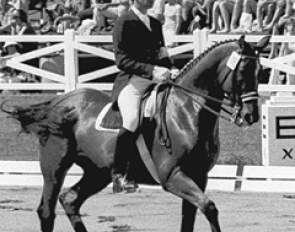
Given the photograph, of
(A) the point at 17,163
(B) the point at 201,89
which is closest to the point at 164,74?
(B) the point at 201,89

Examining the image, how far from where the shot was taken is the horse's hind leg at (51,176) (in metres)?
9.93

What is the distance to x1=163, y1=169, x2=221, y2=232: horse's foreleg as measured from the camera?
8.59 metres

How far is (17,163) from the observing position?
14984 mm

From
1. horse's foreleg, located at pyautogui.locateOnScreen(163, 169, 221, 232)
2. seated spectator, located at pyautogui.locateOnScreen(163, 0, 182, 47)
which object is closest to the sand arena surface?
horse's foreleg, located at pyautogui.locateOnScreen(163, 169, 221, 232)

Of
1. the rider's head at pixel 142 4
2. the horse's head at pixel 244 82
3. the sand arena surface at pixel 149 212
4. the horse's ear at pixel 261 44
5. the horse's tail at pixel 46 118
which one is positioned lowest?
the sand arena surface at pixel 149 212

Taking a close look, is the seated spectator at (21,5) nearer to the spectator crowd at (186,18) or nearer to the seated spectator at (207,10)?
the spectator crowd at (186,18)

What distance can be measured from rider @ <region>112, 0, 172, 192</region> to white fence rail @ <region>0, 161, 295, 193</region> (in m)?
4.57

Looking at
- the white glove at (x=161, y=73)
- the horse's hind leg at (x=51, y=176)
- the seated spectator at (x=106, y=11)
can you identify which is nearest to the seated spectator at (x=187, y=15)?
the seated spectator at (x=106, y=11)

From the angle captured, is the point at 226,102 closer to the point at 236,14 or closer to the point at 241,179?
the point at 241,179

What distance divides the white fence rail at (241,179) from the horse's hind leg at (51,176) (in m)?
4.28

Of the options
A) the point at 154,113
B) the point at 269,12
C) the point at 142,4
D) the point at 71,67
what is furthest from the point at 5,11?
the point at 154,113

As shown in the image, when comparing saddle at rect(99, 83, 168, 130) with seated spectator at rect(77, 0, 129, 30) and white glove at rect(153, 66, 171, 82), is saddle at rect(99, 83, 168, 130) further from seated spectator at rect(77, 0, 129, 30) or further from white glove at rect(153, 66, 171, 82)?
seated spectator at rect(77, 0, 129, 30)

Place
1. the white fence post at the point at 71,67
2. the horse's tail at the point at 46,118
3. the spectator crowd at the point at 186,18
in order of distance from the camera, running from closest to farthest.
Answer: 1. the horse's tail at the point at 46,118
2. the white fence post at the point at 71,67
3. the spectator crowd at the point at 186,18

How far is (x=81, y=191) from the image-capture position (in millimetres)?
10016
